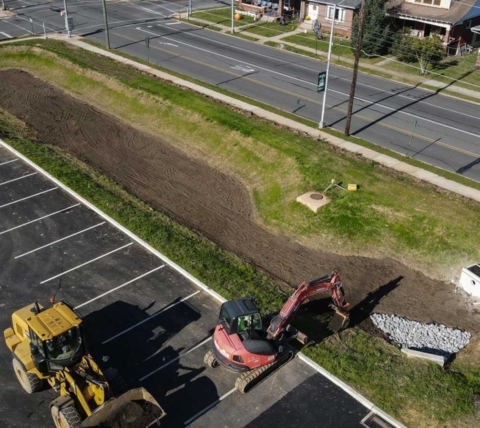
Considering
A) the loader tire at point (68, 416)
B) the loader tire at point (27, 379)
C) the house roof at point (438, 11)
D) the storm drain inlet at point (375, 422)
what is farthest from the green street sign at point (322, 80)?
the loader tire at point (68, 416)

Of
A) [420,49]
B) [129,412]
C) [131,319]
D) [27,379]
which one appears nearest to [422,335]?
[131,319]

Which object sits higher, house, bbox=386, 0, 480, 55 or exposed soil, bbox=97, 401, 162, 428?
house, bbox=386, 0, 480, 55

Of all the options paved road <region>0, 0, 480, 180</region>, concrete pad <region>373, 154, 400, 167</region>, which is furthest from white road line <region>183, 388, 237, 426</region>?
paved road <region>0, 0, 480, 180</region>

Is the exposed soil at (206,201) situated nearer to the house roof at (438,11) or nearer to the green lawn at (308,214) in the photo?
the green lawn at (308,214)

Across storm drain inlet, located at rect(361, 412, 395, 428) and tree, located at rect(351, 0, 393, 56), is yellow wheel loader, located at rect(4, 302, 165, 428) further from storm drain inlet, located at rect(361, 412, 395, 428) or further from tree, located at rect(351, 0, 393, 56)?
tree, located at rect(351, 0, 393, 56)

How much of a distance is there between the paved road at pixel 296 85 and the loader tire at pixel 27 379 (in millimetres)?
25089

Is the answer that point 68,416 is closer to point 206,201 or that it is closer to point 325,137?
point 206,201

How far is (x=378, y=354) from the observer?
20.3 metres

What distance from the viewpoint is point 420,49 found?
49.9 metres

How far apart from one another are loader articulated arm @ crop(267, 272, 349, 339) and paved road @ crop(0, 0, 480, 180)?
49.5ft

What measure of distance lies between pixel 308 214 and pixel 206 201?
5.82 meters

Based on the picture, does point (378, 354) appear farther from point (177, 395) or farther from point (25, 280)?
point (25, 280)

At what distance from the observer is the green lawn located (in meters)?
19.2

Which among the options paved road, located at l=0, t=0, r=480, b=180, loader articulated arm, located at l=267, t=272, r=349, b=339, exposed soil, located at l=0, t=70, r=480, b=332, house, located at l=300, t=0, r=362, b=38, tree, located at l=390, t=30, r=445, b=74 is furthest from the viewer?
house, located at l=300, t=0, r=362, b=38
